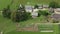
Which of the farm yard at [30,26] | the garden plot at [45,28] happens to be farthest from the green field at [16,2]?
the garden plot at [45,28]

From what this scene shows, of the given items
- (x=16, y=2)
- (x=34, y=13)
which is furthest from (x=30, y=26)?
(x=16, y=2)

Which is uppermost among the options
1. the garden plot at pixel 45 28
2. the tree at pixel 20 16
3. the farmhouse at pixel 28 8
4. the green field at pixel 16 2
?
the green field at pixel 16 2

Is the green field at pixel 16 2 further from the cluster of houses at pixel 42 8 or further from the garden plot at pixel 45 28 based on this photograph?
the garden plot at pixel 45 28

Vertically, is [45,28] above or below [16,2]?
below

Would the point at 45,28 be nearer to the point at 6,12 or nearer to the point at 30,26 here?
the point at 30,26

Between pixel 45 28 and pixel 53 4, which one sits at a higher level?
pixel 53 4

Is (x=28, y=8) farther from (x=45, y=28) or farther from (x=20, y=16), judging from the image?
(x=45, y=28)

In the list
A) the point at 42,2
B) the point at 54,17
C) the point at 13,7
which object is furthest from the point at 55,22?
the point at 13,7

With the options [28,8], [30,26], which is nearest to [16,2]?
[28,8]

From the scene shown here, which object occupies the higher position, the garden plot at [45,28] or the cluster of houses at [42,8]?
the cluster of houses at [42,8]

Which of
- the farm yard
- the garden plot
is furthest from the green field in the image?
the garden plot

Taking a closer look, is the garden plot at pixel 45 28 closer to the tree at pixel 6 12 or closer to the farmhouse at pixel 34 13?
the farmhouse at pixel 34 13
